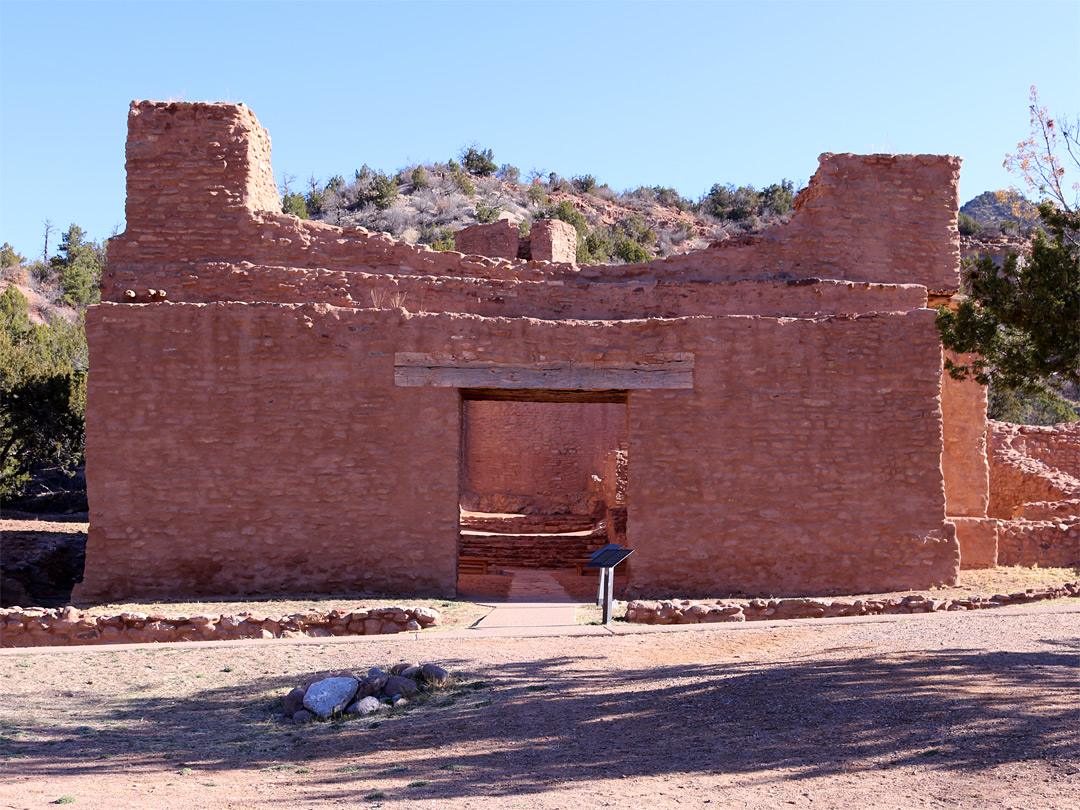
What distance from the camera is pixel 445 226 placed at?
39188 mm

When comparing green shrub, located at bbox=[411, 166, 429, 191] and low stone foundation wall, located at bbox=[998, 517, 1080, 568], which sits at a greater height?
green shrub, located at bbox=[411, 166, 429, 191]

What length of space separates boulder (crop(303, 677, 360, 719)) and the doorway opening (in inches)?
424

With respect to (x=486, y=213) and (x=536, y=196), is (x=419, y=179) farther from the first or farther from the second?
(x=486, y=213)

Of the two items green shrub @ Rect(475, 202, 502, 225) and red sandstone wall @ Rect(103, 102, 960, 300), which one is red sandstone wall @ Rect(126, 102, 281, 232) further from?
green shrub @ Rect(475, 202, 502, 225)

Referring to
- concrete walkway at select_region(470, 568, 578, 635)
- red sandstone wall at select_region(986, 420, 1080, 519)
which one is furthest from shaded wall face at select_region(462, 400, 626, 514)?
concrete walkway at select_region(470, 568, 578, 635)


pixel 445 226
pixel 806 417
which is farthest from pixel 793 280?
pixel 445 226

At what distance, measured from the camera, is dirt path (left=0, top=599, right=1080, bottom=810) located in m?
5.09

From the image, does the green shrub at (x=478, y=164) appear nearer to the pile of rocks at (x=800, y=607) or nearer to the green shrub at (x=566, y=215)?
the green shrub at (x=566, y=215)

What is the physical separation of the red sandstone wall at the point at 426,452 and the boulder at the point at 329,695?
4730 mm

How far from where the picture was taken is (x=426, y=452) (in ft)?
39.9

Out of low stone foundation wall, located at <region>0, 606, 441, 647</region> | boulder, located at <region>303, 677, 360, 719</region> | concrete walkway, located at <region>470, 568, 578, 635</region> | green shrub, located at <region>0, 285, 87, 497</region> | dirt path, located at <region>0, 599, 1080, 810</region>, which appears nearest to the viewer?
dirt path, located at <region>0, 599, 1080, 810</region>

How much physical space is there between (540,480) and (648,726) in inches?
704

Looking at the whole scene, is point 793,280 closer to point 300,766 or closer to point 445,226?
point 300,766

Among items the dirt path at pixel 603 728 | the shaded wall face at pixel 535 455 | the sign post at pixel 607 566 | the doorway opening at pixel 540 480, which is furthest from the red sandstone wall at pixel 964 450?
the shaded wall face at pixel 535 455
